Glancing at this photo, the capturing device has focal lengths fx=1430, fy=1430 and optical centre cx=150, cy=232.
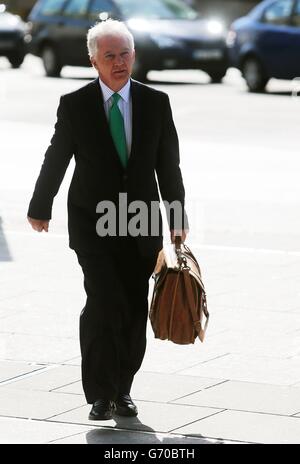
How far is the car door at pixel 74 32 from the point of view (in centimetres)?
2678

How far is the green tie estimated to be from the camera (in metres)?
6.04

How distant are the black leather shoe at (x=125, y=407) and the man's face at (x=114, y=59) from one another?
4.41 feet

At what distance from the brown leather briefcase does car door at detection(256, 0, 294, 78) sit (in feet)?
58.1

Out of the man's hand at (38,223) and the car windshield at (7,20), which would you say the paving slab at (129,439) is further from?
the car windshield at (7,20)

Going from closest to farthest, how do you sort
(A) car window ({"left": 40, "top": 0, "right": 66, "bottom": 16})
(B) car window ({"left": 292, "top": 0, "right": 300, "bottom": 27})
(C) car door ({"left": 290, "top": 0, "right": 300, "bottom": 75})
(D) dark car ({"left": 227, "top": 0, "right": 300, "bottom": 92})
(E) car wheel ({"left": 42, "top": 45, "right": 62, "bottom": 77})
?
(C) car door ({"left": 290, "top": 0, "right": 300, "bottom": 75})
(D) dark car ({"left": 227, "top": 0, "right": 300, "bottom": 92})
(B) car window ({"left": 292, "top": 0, "right": 300, "bottom": 27})
(E) car wheel ({"left": 42, "top": 45, "right": 62, "bottom": 77})
(A) car window ({"left": 40, "top": 0, "right": 66, "bottom": 16})

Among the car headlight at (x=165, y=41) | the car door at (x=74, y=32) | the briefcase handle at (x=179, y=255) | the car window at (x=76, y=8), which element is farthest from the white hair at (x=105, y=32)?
the car window at (x=76, y=8)

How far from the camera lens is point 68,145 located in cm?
608

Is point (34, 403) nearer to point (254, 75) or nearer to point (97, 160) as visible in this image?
point (97, 160)

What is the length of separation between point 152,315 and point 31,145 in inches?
419

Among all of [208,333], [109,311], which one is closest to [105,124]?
[109,311]

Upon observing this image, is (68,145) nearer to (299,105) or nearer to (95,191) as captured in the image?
(95,191)

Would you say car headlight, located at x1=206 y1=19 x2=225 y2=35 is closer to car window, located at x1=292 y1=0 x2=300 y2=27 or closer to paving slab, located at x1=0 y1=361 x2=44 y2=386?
car window, located at x1=292 y1=0 x2=300 y2=27

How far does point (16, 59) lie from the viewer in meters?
31.3

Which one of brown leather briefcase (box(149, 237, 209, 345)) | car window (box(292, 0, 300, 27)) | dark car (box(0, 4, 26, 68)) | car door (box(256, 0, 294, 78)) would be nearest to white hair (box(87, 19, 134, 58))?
brown leather briefcase (box(149, 237, 209, 345))
